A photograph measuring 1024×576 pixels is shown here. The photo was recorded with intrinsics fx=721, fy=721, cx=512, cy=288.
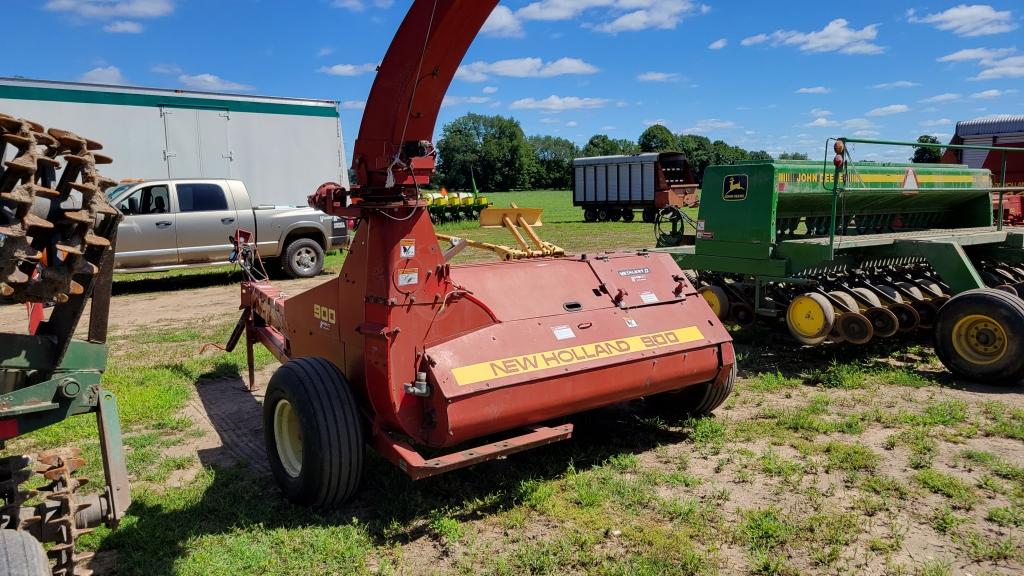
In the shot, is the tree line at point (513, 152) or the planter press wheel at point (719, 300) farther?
the tree line at point (513, 152)

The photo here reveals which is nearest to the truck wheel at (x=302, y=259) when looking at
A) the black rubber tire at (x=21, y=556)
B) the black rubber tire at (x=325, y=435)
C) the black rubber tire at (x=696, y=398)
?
the black rubber tire at (x=696, y=398)

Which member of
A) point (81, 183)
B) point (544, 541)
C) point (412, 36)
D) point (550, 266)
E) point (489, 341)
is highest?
point (412, 36)

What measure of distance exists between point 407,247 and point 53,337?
5.31 feet

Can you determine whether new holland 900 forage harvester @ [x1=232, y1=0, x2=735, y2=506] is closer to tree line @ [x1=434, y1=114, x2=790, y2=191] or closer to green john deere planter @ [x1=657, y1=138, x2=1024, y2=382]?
green john deere planter @ [x1=657, y1=138, x2=1024, y2=382]

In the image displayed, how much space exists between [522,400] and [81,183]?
2.18m

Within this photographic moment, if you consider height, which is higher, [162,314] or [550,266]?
[550,266]

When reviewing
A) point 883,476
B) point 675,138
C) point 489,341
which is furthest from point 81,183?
point 675,138

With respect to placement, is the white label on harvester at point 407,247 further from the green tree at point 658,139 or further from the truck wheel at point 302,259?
the green tree at point 658,139

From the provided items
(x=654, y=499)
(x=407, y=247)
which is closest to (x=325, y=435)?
(x=407, y=247)

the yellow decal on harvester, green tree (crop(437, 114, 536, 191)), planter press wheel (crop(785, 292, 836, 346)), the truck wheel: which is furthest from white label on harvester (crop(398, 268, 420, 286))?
green tree (crop(437, 114, 536, 191))

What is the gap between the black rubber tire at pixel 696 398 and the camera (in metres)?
4.73

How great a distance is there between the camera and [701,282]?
7738mm

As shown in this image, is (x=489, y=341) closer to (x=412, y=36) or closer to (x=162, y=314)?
(x=412, y=36)

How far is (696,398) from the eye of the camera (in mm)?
4824
